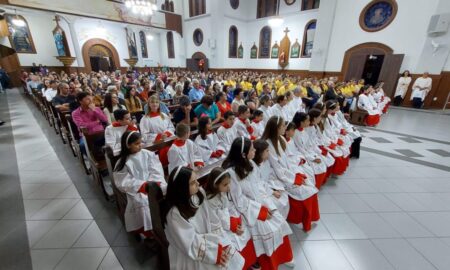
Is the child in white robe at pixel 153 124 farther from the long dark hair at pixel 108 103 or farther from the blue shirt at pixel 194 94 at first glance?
the blue shirt at pixel 194 94

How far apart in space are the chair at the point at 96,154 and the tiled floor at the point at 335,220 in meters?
0.27

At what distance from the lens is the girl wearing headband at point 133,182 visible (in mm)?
1928

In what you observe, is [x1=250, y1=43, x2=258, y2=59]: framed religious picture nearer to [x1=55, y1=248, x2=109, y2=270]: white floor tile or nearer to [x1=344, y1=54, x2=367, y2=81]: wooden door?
[x1=344, y1=54, x2=367, y2=81]: wooden door

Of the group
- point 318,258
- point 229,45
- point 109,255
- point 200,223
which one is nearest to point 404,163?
point 318,258

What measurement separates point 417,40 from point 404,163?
27.3ft

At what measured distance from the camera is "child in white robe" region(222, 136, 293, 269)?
1646 millimetres

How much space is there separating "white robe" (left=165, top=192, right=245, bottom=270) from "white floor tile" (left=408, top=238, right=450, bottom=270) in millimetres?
2012

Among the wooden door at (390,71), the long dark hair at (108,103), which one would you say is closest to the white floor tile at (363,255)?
the long dark hair at (108,103)

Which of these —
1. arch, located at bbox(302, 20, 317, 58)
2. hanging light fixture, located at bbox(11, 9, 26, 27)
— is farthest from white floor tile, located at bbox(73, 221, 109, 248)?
arch, located at bbox(302, 20, 317, 58)

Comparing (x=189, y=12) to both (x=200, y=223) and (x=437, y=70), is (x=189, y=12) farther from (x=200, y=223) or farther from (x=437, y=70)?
(x=200, y=223)

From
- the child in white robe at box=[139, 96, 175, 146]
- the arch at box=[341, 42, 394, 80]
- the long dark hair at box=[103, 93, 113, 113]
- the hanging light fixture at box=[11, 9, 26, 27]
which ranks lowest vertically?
the child in white robe at box=[139, 96, 175, 146]

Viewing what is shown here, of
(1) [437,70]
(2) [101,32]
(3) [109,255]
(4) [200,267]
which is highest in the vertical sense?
(2) [101,32]

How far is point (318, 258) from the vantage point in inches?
76.9

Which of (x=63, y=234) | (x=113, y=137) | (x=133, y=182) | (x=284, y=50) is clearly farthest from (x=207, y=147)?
(x=284, y=50)
